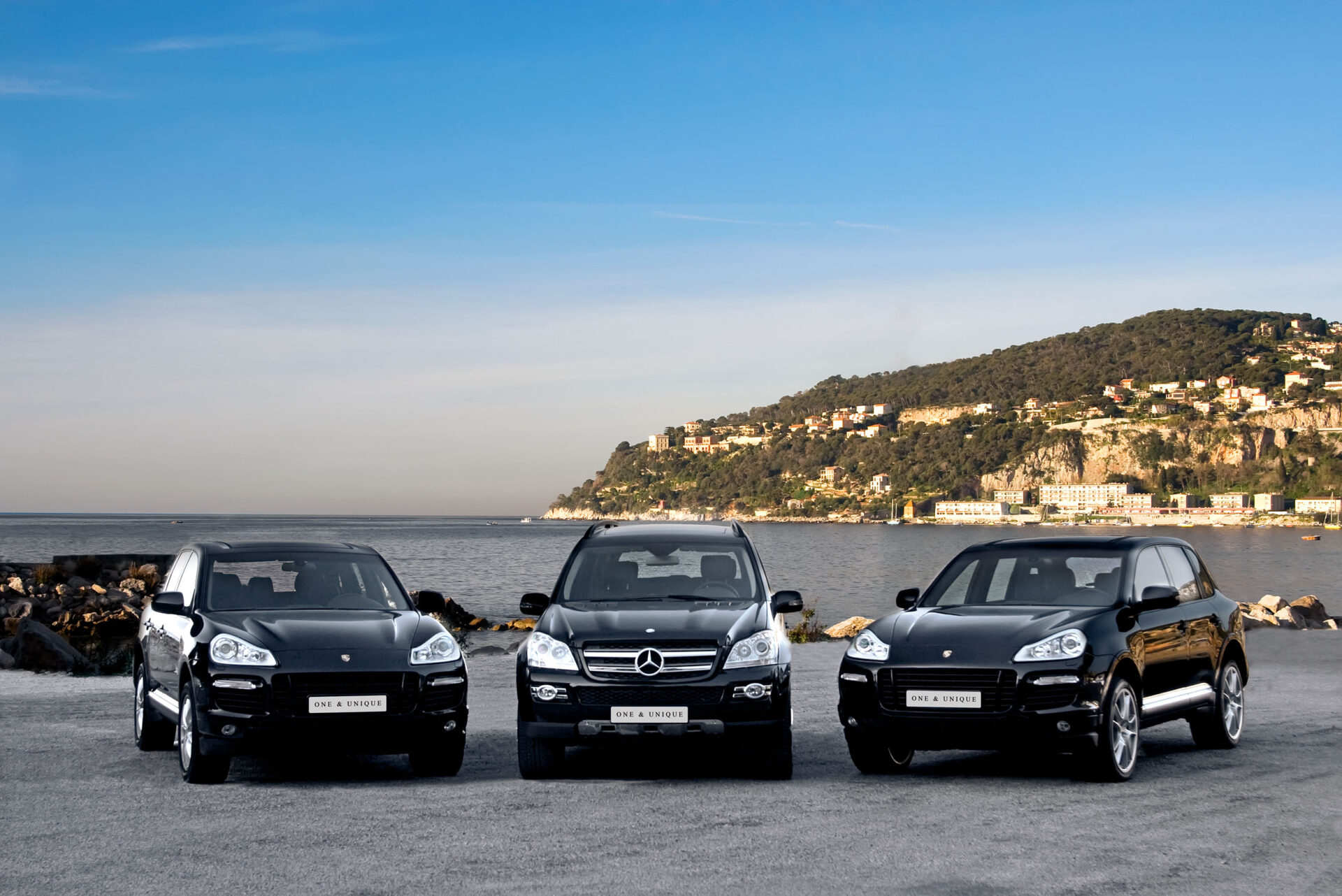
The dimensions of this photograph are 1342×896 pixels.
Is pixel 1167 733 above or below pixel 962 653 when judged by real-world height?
below

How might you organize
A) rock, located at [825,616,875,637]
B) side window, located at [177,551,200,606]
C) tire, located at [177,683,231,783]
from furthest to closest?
rock, located at [825,616,875,637]
side window, located at [177,551,200,606]
tire, located at [177,683,231,783]

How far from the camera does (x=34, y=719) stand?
13.8 m

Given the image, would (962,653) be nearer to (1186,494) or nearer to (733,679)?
Result: (733,679)

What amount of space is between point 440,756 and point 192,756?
1744 mm

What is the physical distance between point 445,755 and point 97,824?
104 inches

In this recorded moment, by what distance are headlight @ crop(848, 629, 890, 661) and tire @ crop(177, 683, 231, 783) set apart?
4569 mm

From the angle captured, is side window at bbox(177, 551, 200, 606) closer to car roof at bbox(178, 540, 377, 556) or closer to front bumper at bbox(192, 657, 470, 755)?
car roof at bbox(178, 540, 377, 556)

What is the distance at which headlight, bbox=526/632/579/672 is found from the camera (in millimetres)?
9789

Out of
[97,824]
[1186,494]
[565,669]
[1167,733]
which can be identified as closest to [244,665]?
[97,824]

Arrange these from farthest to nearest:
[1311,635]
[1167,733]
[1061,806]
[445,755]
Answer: [1311,635] → [1167,733] → [445,755] → [1061,806]

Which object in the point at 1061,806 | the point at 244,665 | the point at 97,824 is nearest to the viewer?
the point at 97,824

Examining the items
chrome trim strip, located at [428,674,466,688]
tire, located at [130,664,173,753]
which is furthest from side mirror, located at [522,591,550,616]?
tire, located at [130,664,173,753]

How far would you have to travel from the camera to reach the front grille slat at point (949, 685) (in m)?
9.55

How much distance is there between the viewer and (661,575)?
11477 millimetres
